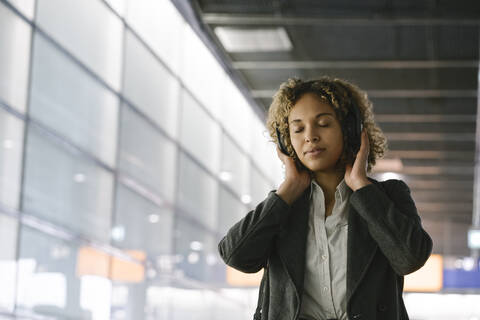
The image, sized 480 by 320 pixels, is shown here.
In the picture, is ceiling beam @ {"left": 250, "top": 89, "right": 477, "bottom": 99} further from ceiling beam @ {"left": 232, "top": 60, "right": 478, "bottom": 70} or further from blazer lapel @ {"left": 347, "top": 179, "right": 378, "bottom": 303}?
blazer lapel @ {"left": 347, "top": 179, "right": 378, "bottom": 303}

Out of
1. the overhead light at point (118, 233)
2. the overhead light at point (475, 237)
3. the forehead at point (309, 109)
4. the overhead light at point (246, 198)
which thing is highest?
the overhead light at point (475, 237)

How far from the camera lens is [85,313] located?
1245cm

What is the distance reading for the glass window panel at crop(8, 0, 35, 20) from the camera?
32.8ft

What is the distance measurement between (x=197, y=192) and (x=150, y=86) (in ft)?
12.7

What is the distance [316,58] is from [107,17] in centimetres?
588

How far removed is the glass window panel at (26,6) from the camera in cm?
998

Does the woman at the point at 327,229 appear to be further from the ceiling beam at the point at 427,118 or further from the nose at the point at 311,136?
the ceiling beam at the point at 427,118

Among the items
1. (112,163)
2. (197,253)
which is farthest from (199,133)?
(112,163)

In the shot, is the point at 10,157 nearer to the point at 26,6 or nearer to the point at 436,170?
the point at 26,6

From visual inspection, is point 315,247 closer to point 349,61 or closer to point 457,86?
point 349,61

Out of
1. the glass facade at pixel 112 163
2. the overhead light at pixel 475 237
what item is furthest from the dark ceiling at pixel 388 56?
the overhead light at pixel 475 237

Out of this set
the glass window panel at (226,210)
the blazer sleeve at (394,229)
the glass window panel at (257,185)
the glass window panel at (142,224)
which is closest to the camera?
the blazer sleeve at (394,229)

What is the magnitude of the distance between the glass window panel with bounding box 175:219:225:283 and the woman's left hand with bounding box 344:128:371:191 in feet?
48.1

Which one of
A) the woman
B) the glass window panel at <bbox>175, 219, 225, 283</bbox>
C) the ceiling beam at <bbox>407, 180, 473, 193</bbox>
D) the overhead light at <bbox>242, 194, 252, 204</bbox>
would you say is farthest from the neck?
the ceiling beam at <bbox>407, 180, 473, 193</bbox>
